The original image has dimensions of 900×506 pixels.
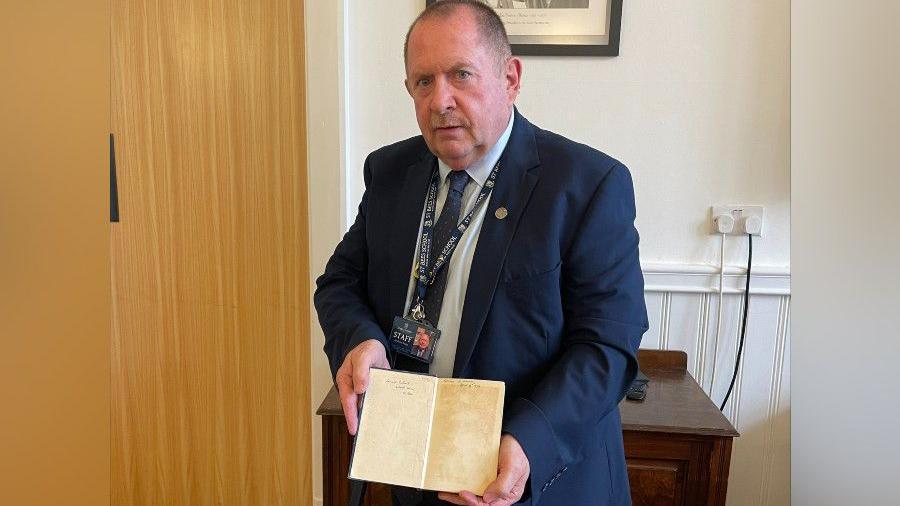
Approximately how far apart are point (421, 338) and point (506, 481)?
28cm

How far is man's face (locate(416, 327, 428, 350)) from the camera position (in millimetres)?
1009

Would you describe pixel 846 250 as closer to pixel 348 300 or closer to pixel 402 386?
pixel 402 386

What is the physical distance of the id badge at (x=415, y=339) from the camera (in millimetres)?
1010

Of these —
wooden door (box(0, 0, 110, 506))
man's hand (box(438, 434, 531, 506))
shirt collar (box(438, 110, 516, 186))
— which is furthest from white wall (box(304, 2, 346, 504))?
wooden door (box(0, 0, 110, 506))

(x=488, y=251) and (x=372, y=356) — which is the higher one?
(x=488, y=251)

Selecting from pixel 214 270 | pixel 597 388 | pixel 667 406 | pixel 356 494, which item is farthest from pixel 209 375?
pixel 597 388

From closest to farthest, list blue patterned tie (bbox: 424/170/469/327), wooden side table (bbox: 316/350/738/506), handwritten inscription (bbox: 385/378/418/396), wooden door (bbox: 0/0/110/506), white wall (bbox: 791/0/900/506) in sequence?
wooden door (bbox: 0/0/110/506) < white wall (bbox: 791/0/900/506) < handwritten inscription (bbox: 385/378/418/396) < blue patterned tie (bbox: 424/170/469/327) < wooden side table (bbox: 316/350/738/506)

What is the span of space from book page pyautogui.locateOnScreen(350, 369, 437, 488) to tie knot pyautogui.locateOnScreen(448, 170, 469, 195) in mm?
344

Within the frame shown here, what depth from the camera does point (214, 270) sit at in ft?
7.32

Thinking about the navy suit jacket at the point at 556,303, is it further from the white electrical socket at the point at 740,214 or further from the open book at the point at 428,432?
the white electrical socket at the point at 740,214

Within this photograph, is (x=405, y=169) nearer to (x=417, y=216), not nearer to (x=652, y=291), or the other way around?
(x=417, y=216)

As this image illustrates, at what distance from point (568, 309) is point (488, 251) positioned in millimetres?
173

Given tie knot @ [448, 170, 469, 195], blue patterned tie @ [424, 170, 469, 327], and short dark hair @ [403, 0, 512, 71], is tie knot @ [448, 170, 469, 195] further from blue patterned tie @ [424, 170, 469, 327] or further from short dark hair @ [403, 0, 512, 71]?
short dark hair @ [403, 0, 512, 71]

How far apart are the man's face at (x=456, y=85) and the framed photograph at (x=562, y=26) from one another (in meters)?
0.96
